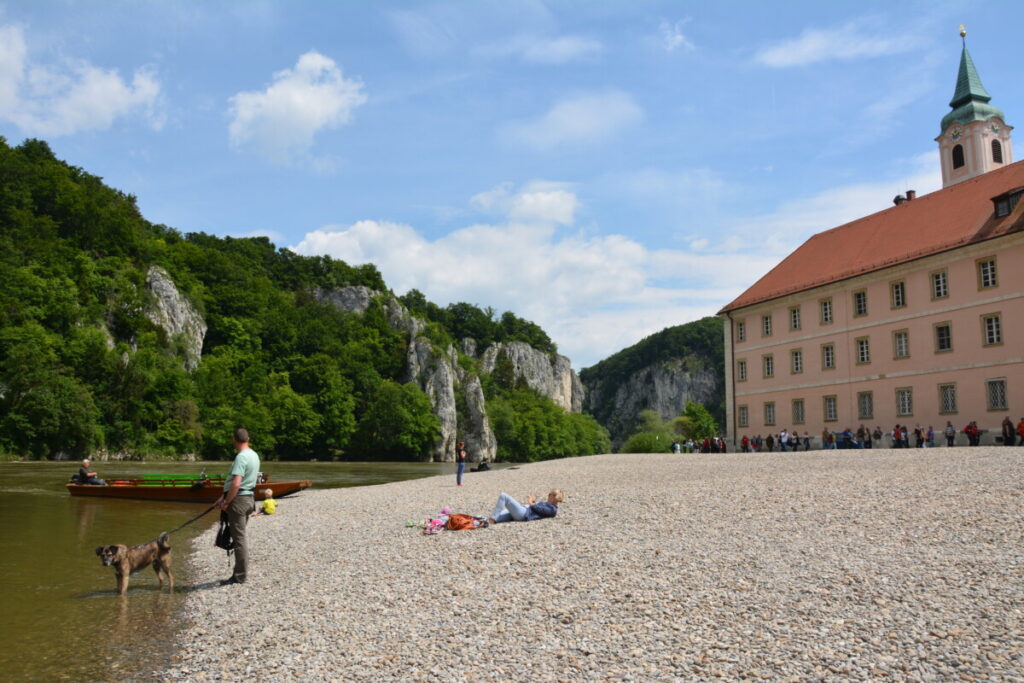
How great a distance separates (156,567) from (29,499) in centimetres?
1744

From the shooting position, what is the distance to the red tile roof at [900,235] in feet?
119

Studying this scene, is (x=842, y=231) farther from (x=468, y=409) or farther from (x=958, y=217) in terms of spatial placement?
(x=468, y=409)

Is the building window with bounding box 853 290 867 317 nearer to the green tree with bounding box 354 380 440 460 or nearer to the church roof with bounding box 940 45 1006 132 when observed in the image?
the church roof with bounding box 940 45 1006 132

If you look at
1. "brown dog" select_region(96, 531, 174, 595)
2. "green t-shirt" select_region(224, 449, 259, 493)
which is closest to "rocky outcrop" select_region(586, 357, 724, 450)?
"green t-shirt" select_region(224, 449, 259, 493)

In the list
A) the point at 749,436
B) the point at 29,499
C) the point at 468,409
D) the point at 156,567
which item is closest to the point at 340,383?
the point at 468,409

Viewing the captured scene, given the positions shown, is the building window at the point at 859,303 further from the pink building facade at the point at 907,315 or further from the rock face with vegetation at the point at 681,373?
the rock face with vegetation at the point at 681,373

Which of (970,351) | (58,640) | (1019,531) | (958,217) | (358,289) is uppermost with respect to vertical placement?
(358,289)

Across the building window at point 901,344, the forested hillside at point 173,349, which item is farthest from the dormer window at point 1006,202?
the forested hillside at point 173,349

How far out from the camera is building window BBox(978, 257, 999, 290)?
Answer: 34.4 meters

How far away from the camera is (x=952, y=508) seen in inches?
→ 471

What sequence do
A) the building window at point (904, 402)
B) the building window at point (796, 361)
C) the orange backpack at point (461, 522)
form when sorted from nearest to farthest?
the orange backpack at point (461, 522) → the building window at point (904, 402) → the building window at point (796, 361)

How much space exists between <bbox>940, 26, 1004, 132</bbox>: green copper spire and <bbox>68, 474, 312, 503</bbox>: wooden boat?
49.3 m

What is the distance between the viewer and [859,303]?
41.2m

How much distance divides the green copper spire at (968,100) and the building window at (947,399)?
24023 millimetres
